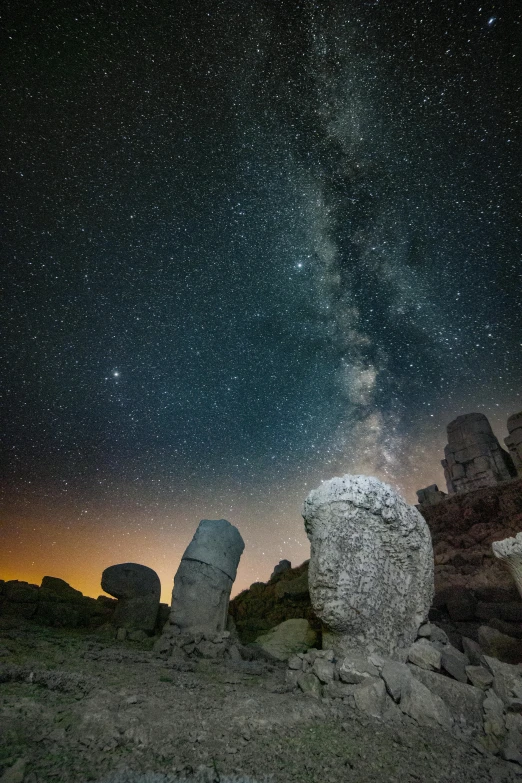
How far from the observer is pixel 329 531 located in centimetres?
468

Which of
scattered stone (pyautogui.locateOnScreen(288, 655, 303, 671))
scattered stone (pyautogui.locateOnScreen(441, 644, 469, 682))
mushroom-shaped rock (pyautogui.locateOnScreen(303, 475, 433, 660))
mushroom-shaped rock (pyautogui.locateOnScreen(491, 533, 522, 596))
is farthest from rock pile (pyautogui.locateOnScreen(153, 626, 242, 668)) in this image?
mushroom-shaped rock (pyautogui.locateOnScreen(491, 533, 522, 596))

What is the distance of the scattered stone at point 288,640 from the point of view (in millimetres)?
6301

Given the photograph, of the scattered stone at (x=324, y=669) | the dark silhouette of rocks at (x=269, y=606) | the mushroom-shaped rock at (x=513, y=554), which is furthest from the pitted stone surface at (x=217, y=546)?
the mushroom-shaped rock at (x=513, y=554)

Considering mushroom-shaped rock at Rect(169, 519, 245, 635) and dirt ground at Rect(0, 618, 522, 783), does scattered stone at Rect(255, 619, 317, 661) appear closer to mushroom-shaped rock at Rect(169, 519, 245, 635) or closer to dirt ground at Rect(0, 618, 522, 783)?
mushroom-shaped rock at Rect(169, 519, 245, 635)

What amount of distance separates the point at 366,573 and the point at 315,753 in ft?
6.99

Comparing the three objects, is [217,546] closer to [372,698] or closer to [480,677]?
[372,698]

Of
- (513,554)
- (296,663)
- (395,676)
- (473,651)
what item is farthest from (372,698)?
(513,554)

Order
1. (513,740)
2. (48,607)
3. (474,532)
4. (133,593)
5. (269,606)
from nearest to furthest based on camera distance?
(513,740) → (48,607) → (133,593) → (269,606) → (474,532)

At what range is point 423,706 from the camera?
335cm

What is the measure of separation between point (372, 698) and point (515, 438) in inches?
786

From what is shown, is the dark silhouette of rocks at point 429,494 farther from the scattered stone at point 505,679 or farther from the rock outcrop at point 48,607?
the rock outcrop at point 48,607

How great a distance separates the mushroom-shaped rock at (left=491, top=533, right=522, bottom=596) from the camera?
13.0 feet

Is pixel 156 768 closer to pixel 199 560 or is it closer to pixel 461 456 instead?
pixel 199 560

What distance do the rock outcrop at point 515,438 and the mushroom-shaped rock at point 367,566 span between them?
1778 centimetres
